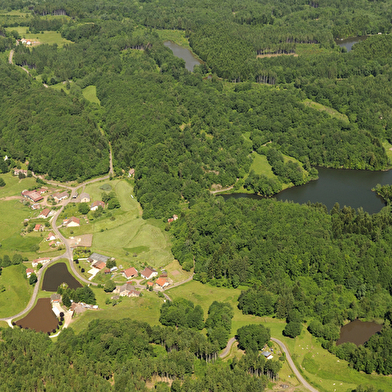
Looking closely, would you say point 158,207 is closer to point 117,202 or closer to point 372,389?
point 117,202

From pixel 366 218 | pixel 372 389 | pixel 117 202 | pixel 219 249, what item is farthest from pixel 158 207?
pixel 372 389

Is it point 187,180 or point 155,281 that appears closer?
point 155,281

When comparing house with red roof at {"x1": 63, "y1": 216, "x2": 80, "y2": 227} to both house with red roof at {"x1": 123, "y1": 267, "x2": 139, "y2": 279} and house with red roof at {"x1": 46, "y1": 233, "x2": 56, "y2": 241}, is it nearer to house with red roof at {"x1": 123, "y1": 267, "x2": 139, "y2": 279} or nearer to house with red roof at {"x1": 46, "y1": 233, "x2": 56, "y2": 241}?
house with red roof at {"x1": 46, "y1": 233, "x2": 56, "y2": 241}

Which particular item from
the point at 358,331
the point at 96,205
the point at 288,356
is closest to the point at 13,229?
the point at 96,205

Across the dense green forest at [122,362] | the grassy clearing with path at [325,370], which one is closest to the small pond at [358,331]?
the grassy clearing with path at [325,370]

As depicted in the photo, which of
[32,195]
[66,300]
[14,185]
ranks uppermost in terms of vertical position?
[66,300]

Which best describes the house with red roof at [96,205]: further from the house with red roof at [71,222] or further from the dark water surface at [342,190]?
the dark water surface at [342,190]

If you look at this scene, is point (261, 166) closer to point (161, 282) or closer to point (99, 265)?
point (161, 282)
